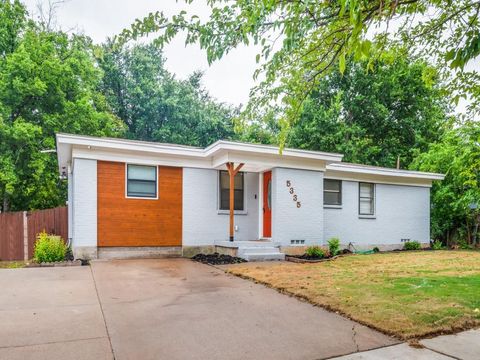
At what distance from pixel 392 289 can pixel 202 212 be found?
6.72 meters

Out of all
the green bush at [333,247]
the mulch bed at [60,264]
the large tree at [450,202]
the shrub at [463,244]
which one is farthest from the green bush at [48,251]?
the shrub at [463,244]

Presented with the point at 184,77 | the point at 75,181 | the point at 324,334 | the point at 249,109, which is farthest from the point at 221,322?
the point at 184,77

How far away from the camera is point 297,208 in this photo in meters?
11.6

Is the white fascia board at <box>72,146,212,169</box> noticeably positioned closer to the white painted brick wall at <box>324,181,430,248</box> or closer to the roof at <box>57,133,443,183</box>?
the roof at <box>57,133,443,183</box>

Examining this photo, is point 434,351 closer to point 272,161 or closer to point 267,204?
point 272,161

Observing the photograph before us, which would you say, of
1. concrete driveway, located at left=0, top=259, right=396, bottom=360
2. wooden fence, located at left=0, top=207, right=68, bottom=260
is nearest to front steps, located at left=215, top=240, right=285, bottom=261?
concrete driveway, located at left=0, top=259, right=396, bottom=360

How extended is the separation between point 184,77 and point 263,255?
76.0ft

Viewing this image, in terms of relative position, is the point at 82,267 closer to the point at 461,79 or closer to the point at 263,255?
the point at 263,255

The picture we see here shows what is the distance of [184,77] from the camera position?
30297mm

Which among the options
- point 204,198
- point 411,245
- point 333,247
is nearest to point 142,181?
point 204,198

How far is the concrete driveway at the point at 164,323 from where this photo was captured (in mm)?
3480

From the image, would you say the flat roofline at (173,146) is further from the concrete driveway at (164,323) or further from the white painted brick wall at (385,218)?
the concrete driveway at (164,323)

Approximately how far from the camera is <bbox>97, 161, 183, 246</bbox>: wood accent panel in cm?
1036

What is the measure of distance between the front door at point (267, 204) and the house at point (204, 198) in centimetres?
3
